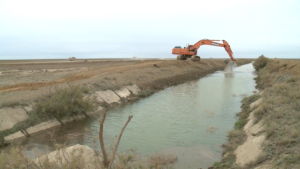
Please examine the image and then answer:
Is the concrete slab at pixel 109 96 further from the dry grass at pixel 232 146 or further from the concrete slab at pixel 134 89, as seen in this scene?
the dry grass at pixel 232 146

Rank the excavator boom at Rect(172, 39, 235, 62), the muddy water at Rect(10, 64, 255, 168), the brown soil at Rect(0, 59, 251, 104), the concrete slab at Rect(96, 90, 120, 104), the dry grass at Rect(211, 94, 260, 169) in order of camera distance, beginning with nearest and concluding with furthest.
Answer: the dry grass at Rect(211, 94, 260, 169), the muddy water at Rect(10, 64, 255, 168), the brown soil at Rect(0, 59, 251, 104), the concrete slab at Rect(96, 90, 120, 104), the excavator boom at Rect(172, 39, 235, 62)

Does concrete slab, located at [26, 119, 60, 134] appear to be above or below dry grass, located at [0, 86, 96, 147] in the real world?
below

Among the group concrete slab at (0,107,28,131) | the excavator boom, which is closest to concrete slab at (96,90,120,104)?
concrete slab at (0,107,28,131)

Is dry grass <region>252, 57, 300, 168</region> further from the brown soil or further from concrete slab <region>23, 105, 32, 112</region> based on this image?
the brown soil

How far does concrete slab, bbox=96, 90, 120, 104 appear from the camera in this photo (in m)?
15.6

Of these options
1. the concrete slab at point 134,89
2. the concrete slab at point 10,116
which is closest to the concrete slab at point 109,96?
the concrete slab at point 134,89

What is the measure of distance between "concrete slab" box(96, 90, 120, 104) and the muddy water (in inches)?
44.3

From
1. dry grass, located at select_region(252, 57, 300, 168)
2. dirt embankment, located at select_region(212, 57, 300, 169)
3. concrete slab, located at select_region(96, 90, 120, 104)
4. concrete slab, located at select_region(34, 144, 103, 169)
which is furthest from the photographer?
concrete slab, located at select_region(96, 90, 120, 104)

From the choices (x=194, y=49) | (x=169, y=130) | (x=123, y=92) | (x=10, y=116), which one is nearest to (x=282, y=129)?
(x=169, y=130)

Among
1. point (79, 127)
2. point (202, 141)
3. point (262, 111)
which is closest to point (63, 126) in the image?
A: point (79, 127)

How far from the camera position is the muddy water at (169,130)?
829cm

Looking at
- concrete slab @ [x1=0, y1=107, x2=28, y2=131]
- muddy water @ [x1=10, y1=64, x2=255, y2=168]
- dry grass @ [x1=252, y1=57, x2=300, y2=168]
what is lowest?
muddy water @ [x1=10, y1=64, x2=255, y2=168]

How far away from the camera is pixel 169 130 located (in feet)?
34.6

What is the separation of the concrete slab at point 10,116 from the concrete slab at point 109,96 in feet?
17.7
